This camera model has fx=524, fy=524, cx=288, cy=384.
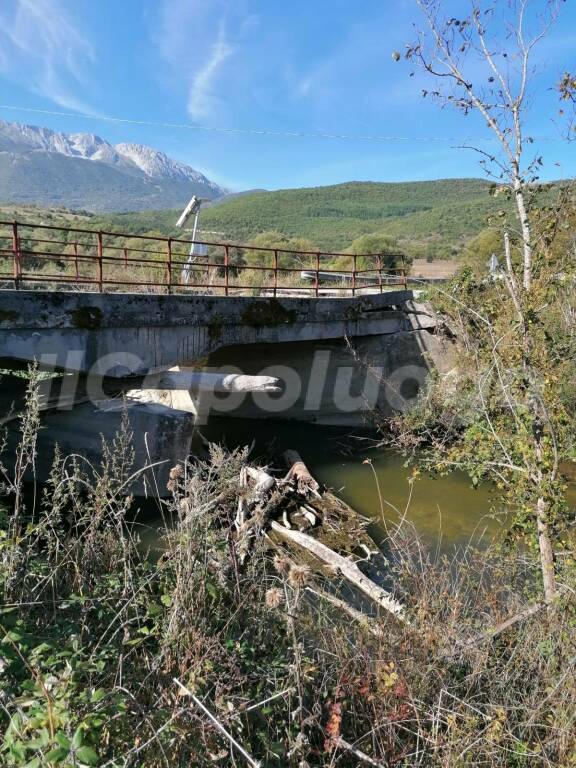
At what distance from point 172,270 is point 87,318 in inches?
221

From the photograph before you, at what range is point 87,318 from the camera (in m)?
8.09

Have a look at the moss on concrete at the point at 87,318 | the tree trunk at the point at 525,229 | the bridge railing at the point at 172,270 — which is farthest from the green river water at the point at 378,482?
the moss on concrete at the point at 87,318

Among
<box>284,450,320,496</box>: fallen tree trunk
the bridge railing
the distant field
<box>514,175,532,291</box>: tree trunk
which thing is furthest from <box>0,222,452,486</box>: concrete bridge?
the distant field

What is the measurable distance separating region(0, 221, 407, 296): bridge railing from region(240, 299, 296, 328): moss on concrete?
1.32 ft

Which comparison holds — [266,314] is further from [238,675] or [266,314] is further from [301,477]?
[238,675]

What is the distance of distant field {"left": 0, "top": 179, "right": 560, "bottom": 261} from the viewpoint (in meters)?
64.4

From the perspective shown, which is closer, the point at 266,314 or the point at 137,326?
the point at 137,326

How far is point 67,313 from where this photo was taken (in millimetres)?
7852

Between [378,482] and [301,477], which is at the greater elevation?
[301,477]

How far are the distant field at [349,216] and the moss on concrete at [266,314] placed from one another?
45831 millimetres

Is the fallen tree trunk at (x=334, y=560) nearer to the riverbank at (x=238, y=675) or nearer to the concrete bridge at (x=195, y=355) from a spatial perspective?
the riverbank at (x=238, y=675)

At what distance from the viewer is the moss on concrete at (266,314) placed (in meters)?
10.7

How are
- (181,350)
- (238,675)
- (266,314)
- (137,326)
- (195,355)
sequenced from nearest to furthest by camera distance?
(238,675) < (137,326) < (181,350) < (195,355) < (266,314)

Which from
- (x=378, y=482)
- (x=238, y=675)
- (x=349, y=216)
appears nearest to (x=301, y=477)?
(x=378, y=482)
